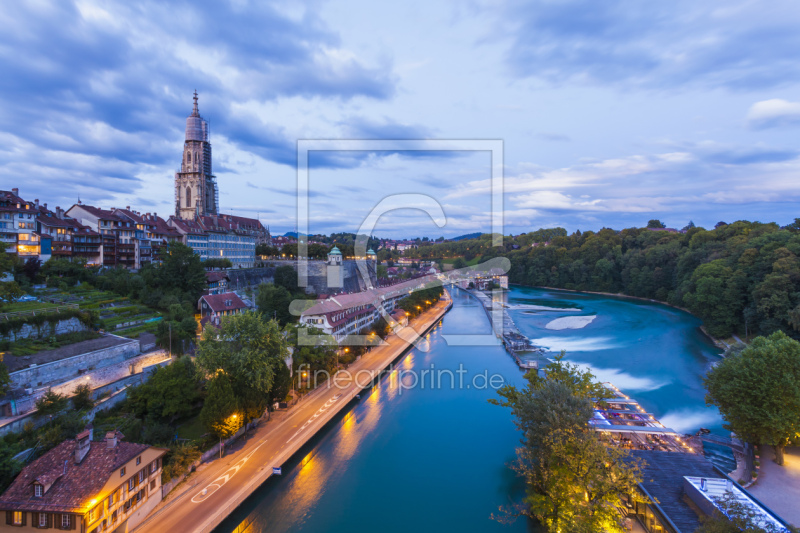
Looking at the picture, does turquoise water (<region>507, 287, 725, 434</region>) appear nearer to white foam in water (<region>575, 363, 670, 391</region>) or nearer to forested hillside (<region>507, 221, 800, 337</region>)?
white foam in water (<region>575, 363, 670, 391</region>)

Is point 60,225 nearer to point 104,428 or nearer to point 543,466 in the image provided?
point 104,428

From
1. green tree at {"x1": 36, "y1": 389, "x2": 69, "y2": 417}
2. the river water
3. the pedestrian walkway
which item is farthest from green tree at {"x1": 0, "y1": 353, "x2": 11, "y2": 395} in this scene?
the pedestrian walkway

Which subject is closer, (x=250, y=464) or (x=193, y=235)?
(x=250, y=464)

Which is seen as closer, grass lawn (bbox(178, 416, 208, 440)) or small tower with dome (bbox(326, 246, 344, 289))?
grass lawn (bbox(178, 416, 208, 440))

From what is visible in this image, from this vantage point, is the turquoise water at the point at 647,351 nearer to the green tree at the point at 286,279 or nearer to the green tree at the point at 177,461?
the green tree at the point at 177,461

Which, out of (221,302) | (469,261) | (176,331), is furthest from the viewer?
(469,261)

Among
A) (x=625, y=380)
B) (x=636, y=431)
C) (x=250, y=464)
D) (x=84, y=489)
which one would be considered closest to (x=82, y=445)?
(x=84, y=489)

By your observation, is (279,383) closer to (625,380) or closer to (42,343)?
(42,343)
